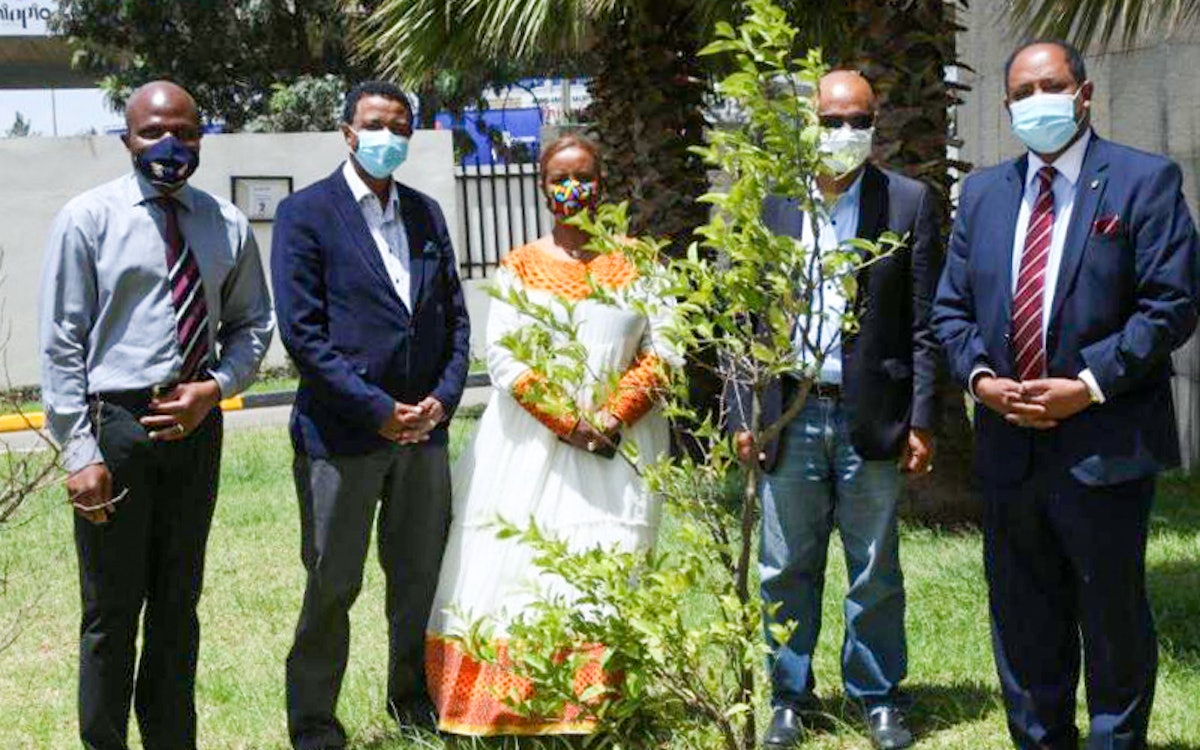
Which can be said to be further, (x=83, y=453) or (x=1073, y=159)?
(x=83, y=453)

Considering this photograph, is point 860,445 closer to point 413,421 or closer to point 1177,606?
point 413,421

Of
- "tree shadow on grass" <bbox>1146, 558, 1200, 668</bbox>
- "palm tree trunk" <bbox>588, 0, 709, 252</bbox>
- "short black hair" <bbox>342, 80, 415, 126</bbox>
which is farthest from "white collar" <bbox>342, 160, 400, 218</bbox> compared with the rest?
"palm tree trunk" <bbox>588, 0, 709, 252</bbox>

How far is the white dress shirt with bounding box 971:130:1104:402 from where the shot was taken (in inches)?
182

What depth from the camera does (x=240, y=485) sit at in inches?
438

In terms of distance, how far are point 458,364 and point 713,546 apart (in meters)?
1.81

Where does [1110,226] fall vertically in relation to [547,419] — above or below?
above

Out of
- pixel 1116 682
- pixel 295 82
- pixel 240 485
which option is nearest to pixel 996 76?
pixel 240 485

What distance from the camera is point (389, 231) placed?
18.2 ft

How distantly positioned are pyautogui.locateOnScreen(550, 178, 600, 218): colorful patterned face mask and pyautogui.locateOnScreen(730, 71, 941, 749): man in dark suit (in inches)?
21.6

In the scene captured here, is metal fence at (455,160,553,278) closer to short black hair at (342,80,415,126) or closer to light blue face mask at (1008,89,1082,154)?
short black hair at (342,80,415,126)

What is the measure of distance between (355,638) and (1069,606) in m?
3.26

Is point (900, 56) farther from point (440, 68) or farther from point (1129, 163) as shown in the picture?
point (1129, 163)

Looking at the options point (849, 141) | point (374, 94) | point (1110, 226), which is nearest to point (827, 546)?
point (849, 141)

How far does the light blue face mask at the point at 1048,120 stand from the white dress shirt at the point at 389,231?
1.93m
